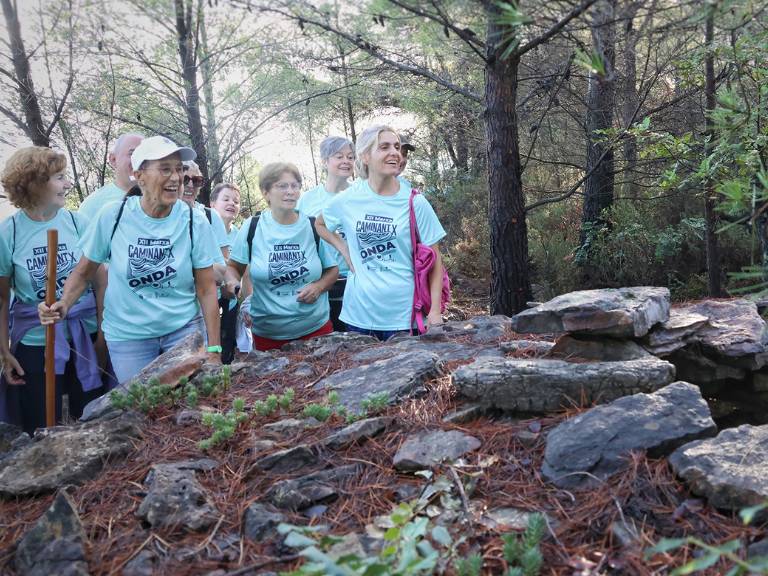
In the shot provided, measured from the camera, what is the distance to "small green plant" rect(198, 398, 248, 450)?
109 inches

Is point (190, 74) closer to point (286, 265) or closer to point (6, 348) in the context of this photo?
point (286, 265)

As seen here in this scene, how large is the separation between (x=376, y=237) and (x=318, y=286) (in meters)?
0.68

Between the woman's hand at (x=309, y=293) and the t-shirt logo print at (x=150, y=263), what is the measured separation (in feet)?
3.59

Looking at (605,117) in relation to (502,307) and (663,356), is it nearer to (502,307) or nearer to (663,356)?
(502,307)

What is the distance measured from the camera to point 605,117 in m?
8.64

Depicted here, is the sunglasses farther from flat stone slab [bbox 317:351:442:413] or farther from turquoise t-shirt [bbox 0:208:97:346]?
flat stone slab [bbox 317:351:442:413]

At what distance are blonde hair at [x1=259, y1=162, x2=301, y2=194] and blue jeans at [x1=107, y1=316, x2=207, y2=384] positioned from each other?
1.47 metres

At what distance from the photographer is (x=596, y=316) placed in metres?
3.28

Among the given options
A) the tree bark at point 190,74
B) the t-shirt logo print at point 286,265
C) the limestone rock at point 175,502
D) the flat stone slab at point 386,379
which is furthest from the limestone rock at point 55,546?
the tree bark at point 190,74

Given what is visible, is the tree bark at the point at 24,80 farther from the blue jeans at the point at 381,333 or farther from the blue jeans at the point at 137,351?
the blue jeans at the point at 381,333

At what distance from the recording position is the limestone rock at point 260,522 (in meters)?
2.18

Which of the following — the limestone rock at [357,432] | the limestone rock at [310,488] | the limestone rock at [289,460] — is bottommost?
the limestone rock at [310,488]

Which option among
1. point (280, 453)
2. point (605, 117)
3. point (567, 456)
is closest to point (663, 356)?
point (567, 456)

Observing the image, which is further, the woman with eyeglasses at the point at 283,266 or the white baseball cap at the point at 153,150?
the woman with eyeglasses at the point at 283,266
